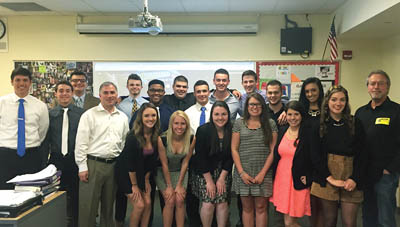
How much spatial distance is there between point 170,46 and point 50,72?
2151 millimetres

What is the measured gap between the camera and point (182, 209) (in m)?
2.84

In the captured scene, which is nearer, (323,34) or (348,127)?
(348,127)

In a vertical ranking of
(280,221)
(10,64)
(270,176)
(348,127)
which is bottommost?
(280,221)

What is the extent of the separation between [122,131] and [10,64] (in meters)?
3.50

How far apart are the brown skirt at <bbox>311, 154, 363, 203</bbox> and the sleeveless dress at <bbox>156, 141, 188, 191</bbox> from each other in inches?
51.1

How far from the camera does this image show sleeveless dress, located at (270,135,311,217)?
2.45 metres

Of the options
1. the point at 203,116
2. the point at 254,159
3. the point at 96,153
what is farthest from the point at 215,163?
the point at 96,153

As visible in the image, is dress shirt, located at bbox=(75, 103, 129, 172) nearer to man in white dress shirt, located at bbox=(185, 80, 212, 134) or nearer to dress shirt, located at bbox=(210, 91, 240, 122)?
man in white dress shirt, located at bbox=(185, 80, 212, 134)

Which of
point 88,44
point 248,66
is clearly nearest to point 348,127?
point 248,66

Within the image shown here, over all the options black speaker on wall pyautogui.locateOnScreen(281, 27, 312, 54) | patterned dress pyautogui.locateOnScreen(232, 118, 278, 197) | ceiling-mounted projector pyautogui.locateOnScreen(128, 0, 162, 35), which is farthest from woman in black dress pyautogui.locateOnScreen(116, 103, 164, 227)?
black speaker on wall pyautogui.locateOnScreen(281, 27, 312, 54)

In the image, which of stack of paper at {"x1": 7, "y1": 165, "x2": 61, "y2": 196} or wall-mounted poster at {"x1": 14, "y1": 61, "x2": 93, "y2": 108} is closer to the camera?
stack of paper at {"x1": 7, "y1": 165, "x2": 61, "y2": 196}

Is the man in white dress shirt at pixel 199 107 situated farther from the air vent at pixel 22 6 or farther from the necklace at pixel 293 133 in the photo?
the air vent at pixel 22 6

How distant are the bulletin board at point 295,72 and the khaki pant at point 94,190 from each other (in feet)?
10.2

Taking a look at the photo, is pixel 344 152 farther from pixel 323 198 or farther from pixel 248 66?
pixel 248 66
